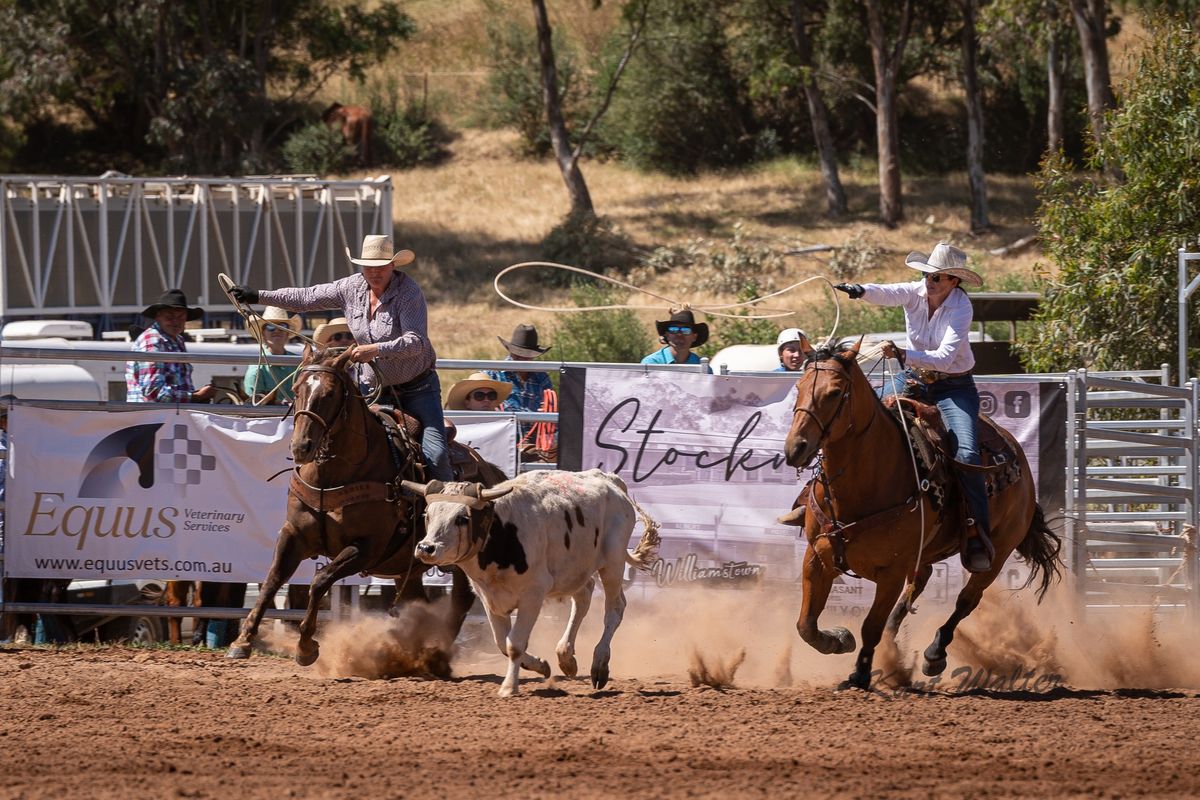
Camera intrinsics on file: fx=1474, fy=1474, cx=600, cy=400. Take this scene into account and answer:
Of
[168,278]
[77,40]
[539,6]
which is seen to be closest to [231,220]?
[168,278]

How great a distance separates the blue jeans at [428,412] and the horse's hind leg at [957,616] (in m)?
3.13

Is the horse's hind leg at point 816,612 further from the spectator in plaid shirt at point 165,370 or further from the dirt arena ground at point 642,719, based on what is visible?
the spectator in plaid shirt at point 165,370

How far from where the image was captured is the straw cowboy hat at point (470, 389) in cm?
1085

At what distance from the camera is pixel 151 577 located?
10133 millimetres

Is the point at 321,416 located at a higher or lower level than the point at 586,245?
lower

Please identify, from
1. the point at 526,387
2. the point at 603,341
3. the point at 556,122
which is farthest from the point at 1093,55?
the point at 526,387

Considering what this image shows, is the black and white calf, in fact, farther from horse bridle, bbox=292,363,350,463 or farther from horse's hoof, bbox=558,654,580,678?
horse bridle, bbox=292,363,350,463

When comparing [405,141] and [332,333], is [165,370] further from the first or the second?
[405,141]

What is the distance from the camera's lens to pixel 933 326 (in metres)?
8.95

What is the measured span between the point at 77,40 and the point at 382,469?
3476cm

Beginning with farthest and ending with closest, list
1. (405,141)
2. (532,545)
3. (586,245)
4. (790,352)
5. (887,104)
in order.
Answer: (405,141) < (887,104) < (586,245) < (790,352) < (532,545)

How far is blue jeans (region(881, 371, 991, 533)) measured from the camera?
880 centimetres

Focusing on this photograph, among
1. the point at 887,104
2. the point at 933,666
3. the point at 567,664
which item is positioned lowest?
the point at 933,666

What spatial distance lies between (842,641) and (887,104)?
102 feet
